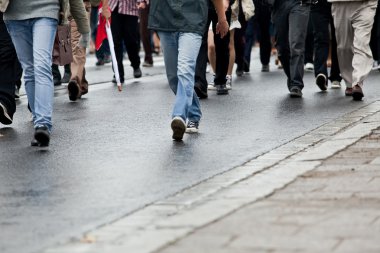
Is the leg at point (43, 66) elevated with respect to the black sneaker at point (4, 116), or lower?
elevated

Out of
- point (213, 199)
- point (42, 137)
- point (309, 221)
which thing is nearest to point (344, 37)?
point (42, 137)

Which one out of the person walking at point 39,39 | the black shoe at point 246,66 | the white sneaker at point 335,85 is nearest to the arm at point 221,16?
the person walking at point 39,39

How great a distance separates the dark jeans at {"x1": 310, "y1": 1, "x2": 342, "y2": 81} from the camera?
15195mm

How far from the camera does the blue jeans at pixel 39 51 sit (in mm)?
9578

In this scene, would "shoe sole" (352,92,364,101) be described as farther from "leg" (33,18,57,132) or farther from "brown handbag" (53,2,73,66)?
"leg" (33,18,57,132)

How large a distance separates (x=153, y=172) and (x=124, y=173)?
0.20 metres

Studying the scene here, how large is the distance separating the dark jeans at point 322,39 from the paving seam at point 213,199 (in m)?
5.13

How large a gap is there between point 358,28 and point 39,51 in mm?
4764

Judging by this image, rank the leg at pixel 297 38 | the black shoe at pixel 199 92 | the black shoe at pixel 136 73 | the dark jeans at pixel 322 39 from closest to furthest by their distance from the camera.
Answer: the black shoe at pixel 199 92, the leg at pixel 297 38, the dark jeans at pixel 322 39, the black shoe at pixel 136 73

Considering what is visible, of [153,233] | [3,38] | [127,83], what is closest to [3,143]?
[3,38]

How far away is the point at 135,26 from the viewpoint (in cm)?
1739

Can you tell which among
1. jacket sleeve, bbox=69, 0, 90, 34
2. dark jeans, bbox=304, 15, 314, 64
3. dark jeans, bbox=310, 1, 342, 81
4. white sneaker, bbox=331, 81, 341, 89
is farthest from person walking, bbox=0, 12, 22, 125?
dark jeans, bbox=304, 15, 314, 64

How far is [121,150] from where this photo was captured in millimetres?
9352

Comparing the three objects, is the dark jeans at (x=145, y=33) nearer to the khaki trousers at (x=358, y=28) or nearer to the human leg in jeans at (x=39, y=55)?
the khaki trousers at (x=358, y=28)
